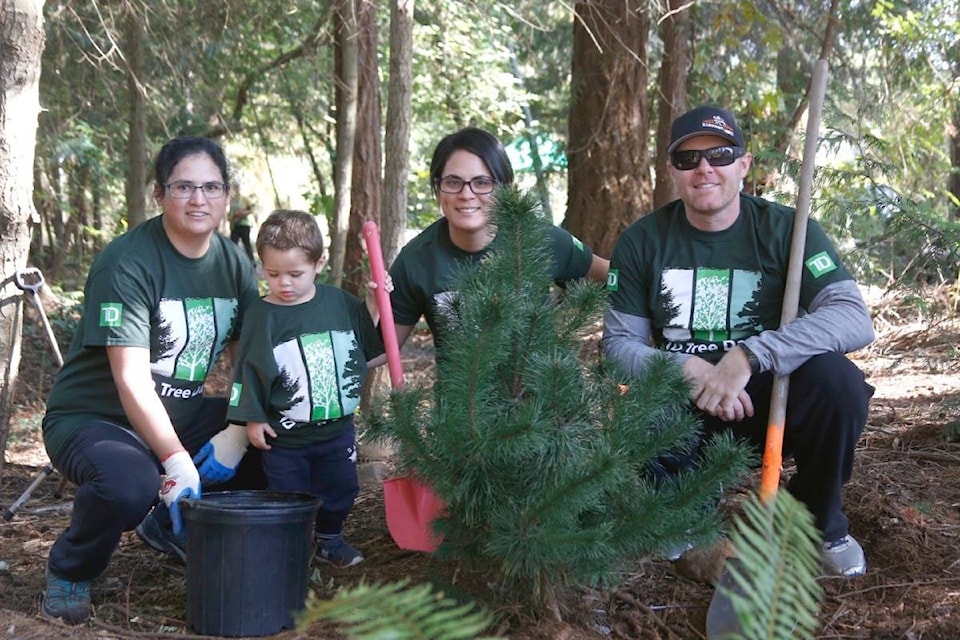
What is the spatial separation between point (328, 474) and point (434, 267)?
0.86m

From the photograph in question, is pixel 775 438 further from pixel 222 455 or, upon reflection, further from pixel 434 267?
pixel 222 455

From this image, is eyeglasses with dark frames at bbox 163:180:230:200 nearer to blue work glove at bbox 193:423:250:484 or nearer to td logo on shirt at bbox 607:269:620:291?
blue work glove at bbox 193:423:250:484

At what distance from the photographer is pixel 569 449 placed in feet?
7.77

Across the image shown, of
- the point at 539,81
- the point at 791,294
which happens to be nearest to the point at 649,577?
the point at 791,294

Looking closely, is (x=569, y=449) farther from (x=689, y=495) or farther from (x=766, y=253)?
(x=766, y=253)

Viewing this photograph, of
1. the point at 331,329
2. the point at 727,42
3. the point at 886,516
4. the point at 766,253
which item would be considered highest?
the point at 727,42

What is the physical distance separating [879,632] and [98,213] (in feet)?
59.6

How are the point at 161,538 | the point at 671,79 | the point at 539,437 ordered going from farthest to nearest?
the point at 671,79 → the point at 161,538 → the point at 539,437

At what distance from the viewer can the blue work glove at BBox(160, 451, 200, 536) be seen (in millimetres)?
3059

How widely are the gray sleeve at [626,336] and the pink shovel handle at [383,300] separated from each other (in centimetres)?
72

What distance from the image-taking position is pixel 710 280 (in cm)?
330

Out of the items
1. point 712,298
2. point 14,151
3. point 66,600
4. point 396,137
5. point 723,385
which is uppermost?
point 396,137

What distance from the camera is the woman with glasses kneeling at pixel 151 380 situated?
3.06 metres

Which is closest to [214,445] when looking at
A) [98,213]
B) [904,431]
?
[904,431]
